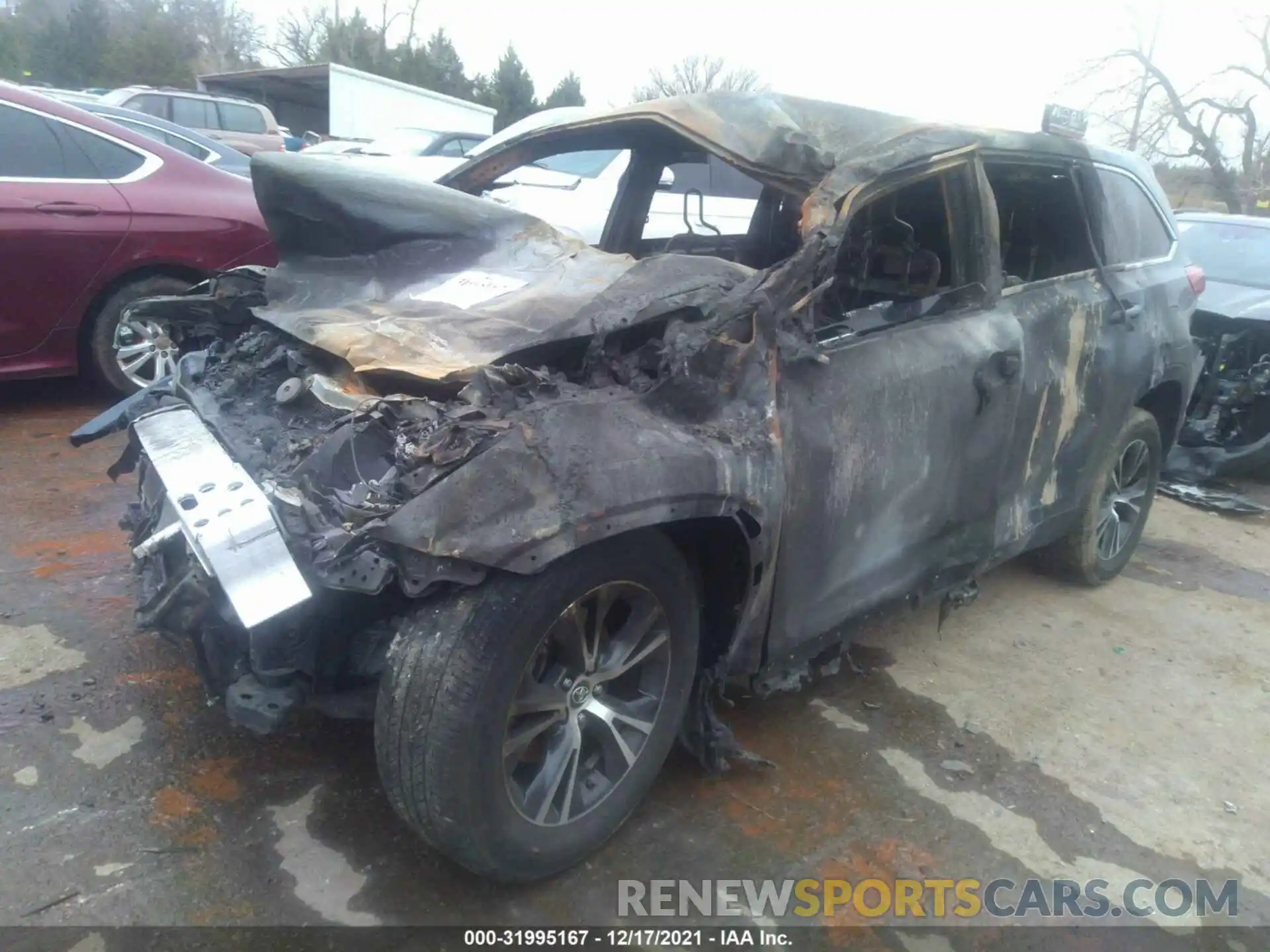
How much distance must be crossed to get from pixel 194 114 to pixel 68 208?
1231 centimetres

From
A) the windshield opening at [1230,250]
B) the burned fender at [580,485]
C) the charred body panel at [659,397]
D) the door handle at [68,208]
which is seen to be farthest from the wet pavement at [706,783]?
the windshield opening at [1230,250]

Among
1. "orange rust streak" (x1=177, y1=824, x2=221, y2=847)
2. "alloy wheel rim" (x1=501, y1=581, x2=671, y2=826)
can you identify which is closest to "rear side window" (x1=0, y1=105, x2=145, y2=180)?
"orange rust streak" (x1=177, y1=824, x2=221, y2=847)

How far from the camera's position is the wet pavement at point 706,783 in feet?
7.80

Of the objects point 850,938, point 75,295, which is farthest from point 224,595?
point 75,295

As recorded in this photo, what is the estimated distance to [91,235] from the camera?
5117mm

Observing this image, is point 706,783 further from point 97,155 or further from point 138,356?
point 97,155

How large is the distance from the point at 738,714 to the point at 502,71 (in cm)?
4048

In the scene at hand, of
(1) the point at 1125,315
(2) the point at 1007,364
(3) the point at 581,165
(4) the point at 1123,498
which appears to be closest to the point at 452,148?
(3) the point at 581,165

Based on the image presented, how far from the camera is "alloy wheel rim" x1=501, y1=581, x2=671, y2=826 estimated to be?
2.29m

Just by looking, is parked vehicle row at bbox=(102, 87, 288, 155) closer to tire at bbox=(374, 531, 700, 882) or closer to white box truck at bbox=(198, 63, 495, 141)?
white box truck at bbox=(198, 63, 495, 141)

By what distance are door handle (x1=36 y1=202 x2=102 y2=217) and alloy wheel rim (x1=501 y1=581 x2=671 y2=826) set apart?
425cm

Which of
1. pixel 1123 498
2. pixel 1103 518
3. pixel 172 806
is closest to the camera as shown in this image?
pixel 172 806

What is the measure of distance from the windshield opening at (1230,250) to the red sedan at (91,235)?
6.77 meters

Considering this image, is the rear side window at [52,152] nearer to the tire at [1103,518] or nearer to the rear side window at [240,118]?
the tire at [1103,518]
